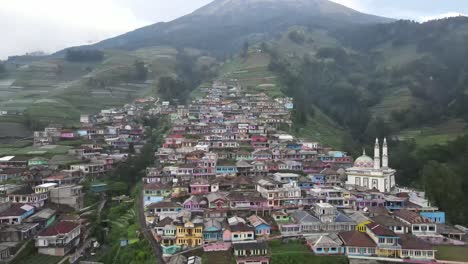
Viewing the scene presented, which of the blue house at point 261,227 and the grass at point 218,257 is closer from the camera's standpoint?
the grass at point 218,257

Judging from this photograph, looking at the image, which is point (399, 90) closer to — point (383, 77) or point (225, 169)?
point (383, 77)

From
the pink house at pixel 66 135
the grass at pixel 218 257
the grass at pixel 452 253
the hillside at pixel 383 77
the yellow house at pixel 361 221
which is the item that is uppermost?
the hillside at pixel 383 77

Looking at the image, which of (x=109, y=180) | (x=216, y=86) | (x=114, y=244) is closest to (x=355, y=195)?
(x=114, y=244)

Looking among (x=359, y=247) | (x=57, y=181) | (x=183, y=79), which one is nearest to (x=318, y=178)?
(x=359, y=247)

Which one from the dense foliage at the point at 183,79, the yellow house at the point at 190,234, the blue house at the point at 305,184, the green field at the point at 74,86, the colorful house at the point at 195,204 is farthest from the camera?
the dense foliage at the point at 183,79

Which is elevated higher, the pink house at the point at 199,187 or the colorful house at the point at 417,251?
the pink house at the point at 199,187

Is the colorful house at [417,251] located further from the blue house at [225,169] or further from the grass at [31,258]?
the grass at [31,258]

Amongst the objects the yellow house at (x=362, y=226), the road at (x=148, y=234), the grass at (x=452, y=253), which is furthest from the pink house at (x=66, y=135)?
the grass at (x=452, y=253)

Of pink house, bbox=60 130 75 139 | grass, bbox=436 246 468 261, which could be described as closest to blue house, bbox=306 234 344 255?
grass, bbox=436 246 468 261

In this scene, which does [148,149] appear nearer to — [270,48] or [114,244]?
[114,244]
